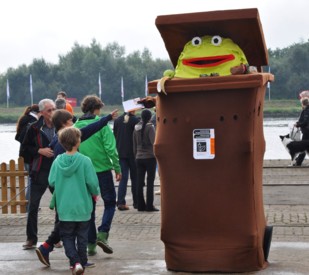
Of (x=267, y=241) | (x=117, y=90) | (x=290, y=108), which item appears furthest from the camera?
(x=117, y=90)

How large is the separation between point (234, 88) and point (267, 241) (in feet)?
5.41

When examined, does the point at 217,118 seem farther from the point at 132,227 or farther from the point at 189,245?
the point at 132,227

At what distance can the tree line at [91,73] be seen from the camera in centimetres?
11844

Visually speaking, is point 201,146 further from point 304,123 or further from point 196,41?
point 304,123

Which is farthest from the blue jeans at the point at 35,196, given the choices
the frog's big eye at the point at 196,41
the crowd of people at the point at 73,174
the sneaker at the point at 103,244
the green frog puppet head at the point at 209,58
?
the frog's big eye at the point at 196,41

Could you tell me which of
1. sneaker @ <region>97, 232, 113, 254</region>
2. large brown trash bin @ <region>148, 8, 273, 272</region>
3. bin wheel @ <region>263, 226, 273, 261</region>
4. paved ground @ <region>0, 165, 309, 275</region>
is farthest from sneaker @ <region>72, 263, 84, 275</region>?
bin wheel @ <region>263, 226, 273, 261</region>

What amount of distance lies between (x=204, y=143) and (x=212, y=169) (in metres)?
0.25

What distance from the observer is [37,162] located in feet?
35.9

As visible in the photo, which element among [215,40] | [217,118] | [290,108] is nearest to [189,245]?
[217,118]

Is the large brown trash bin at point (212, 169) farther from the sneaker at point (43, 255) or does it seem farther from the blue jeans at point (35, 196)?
the blue jeans at point (35, 196)

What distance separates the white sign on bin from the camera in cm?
877

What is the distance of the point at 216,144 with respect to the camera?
8789 millimetres

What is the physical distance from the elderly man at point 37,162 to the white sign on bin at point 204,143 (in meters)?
2.53

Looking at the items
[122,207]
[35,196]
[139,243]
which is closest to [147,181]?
[122,207]
